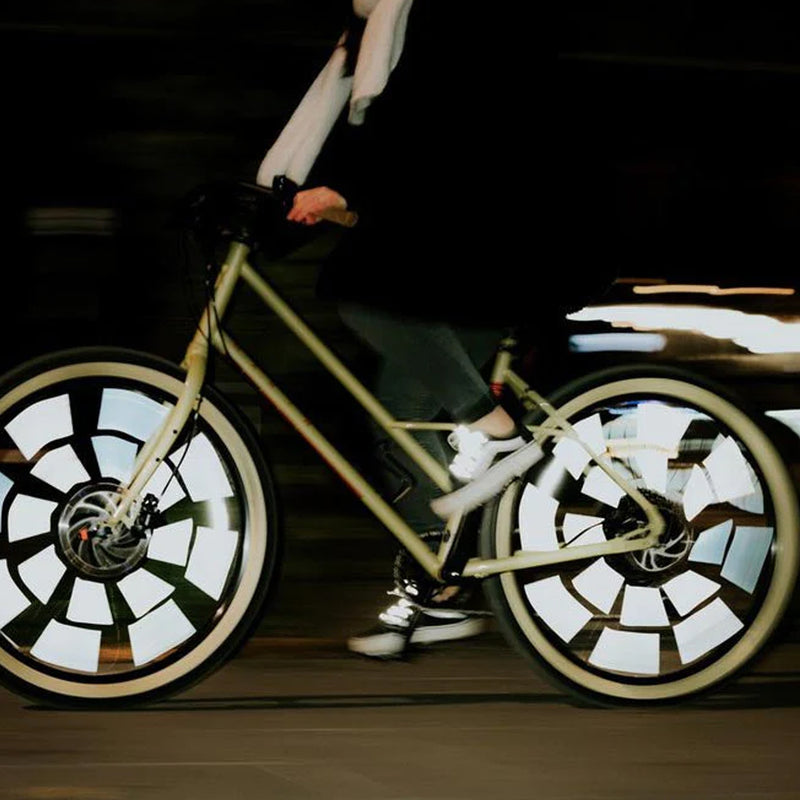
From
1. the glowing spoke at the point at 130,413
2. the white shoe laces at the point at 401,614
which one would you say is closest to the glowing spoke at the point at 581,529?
the white shoe laces at the point at 401,614

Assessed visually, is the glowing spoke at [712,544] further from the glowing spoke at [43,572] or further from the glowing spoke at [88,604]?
the glowing spoke at [43,572]

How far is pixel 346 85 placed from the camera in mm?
3791

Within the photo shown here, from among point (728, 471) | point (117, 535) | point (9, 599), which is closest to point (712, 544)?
point (728, 471)

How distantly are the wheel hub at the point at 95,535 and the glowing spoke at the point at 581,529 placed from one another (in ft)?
3.74

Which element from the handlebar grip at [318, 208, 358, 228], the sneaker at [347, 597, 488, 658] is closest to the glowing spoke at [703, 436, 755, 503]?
the sneaker at [347, 597, 488, 658]

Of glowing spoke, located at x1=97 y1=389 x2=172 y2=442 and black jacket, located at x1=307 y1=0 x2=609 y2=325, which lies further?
glowing spoke, located at x1=97 y1=389 x2=172 y2=442

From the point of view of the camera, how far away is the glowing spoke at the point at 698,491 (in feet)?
13.0

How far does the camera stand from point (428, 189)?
12.2 ft

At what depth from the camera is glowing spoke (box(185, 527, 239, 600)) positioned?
3.87m

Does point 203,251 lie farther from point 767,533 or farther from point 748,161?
point 748,161

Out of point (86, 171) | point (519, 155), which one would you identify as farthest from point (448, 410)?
point (86, 171)

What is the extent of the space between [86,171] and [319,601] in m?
1.83

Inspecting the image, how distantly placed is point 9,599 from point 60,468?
0.38 metres

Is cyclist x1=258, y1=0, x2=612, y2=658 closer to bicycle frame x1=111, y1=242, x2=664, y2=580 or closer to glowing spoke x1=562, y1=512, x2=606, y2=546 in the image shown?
bicycle frame x1=111, y1=242, x2=664, y2=580
